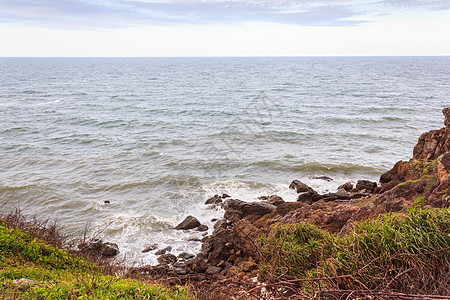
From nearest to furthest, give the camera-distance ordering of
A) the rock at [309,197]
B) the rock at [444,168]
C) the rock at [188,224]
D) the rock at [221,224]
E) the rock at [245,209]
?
the rock at [444,168], the rock at [221,224], the rock at [245,209], the rock at [188,224], the rock at [309,197]

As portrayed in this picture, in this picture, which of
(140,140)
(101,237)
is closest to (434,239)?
(101,237)

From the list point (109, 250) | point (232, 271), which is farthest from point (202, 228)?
point (232, 271)

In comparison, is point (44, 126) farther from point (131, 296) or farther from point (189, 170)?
point (131, 296)

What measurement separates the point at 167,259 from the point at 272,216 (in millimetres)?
4466

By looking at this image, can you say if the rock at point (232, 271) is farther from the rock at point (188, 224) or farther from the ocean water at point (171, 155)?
the rock at point (188, 224)

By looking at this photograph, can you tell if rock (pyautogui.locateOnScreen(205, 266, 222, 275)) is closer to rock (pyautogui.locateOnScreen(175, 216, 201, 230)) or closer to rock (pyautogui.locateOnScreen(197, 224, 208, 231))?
rock (pyautogui.locateOnScreen(197, 224, 208, 231))

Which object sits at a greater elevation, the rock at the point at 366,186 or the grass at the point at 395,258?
the grass at the point at 395,258

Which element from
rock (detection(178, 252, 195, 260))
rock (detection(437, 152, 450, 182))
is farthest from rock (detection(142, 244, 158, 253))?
rock (detection(437, 152, 450, 182))

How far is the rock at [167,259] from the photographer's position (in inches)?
418

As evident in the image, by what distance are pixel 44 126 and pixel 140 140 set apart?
12.0 meters

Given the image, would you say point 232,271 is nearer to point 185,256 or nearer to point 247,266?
point 247,266

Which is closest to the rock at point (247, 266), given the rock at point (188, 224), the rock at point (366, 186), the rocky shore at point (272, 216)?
the rocky shore at point (272, 216)

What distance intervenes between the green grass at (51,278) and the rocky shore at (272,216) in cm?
129

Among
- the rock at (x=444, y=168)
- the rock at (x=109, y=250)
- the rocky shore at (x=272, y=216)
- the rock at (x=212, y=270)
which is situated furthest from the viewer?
the rock at (x=109, y=250)
